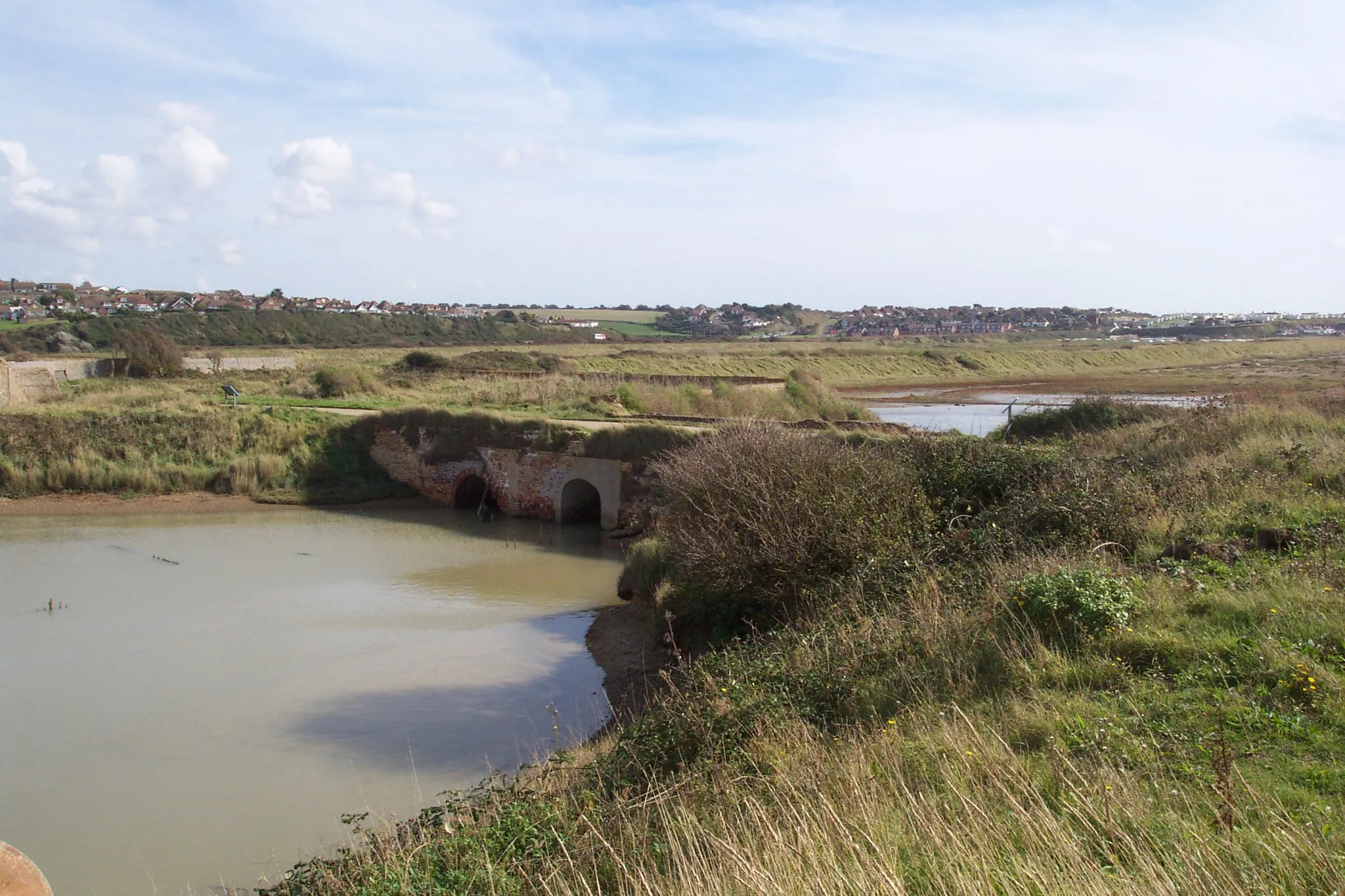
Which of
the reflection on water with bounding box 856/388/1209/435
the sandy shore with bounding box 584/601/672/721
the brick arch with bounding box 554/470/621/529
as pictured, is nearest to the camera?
the sandy shore with bounding box 584/601/672/721

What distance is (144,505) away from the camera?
28.0 m

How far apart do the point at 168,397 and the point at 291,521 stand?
11474 mm

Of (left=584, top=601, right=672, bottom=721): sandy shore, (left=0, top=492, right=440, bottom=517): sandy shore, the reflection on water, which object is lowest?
(left=0, top=492, right=440, bottom=517): sandy shore

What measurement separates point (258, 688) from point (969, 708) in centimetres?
1056

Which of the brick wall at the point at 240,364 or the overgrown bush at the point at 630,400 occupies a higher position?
the brick wall at the point at 240,364

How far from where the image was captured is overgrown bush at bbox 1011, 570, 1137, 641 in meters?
6.69

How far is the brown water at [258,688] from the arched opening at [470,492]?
4.83 meters

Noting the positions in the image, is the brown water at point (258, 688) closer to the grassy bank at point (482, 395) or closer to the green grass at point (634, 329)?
the grassy bank at point (482, 395)

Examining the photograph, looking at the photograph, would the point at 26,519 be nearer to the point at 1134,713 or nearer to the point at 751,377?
the point at 751,377

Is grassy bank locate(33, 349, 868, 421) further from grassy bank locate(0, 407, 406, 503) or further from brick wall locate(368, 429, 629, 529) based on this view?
brick wall locate(368, 429, 629, 529)

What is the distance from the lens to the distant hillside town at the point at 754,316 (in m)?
101

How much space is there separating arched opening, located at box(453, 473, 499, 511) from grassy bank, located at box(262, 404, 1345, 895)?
57.5 ft

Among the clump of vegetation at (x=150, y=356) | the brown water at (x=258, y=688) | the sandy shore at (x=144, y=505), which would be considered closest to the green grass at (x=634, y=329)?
the clump of vegetation at (x=150, y=356)

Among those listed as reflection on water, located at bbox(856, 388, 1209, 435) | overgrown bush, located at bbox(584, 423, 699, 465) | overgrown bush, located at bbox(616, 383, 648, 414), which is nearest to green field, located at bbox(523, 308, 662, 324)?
reflection on water, located at bbox(856, 388, 1209, 435)
